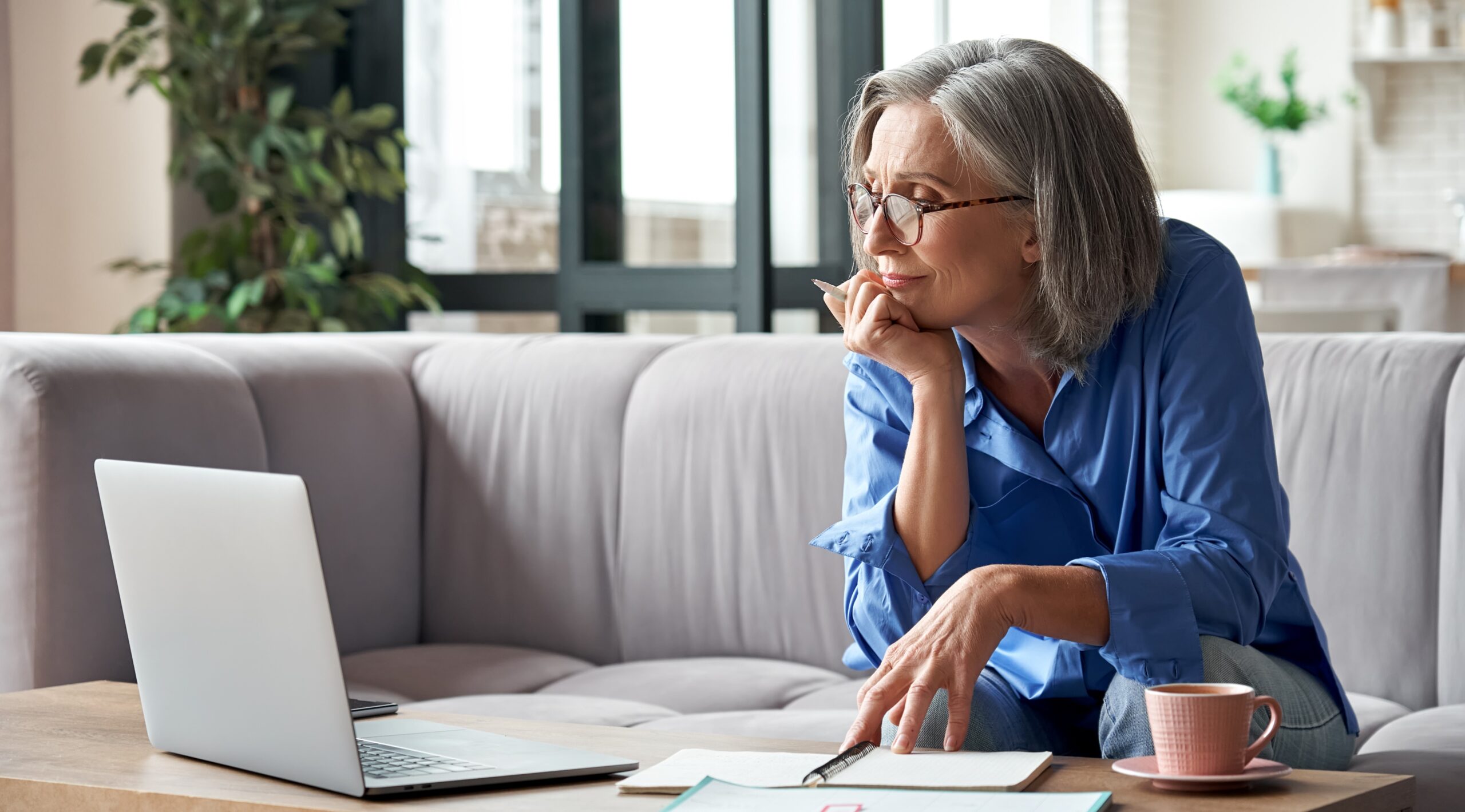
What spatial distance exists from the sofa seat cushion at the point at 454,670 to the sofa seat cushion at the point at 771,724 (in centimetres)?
38

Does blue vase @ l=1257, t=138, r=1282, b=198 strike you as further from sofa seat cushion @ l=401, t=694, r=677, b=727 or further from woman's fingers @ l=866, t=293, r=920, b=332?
woman's fingers @ l=866, t=293, r=920, b=332

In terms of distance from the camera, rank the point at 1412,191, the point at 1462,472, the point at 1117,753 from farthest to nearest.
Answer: the point at 1412,191 < the point at 1462,472 < the point at 1117,753

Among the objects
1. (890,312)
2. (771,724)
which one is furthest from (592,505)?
(890,312)

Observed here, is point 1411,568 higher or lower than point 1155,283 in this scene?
lower

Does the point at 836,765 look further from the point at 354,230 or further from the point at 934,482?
the point at 354,230

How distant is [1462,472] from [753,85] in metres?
1.84

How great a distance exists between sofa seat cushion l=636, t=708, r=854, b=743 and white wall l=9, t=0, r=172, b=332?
7.52ft

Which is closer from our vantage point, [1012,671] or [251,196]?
[1012,671]

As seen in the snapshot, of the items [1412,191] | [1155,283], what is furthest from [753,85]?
[1412,191]

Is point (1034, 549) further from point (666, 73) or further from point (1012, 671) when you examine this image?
point (666, 73)

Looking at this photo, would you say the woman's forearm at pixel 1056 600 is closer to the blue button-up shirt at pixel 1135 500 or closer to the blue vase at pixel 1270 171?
the blue button-up shirt at pixel 1135 500

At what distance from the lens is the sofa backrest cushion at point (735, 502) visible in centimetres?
236

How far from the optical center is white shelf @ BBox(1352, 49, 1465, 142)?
7668mm

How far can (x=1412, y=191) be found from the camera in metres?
7.81
